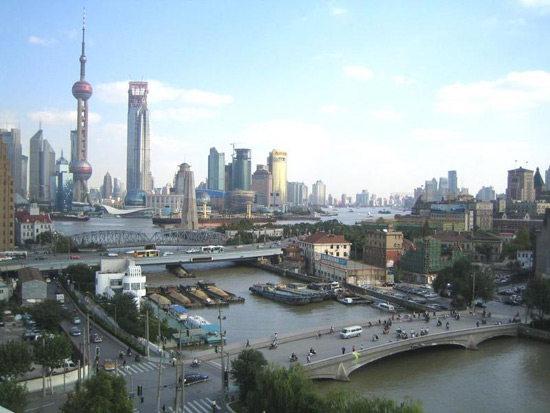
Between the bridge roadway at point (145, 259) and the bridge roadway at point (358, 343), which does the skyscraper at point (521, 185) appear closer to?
the bridge roadway at point (145, 259)

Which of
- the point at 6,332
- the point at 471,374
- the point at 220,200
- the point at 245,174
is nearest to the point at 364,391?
the point at 471,374

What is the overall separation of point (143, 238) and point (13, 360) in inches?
1366

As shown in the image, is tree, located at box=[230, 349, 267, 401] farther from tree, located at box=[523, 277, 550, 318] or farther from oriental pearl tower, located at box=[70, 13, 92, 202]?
oriental pearl tower, located at box=[70, 13, 92, 202]

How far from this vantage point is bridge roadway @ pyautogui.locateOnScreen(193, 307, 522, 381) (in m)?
13.3

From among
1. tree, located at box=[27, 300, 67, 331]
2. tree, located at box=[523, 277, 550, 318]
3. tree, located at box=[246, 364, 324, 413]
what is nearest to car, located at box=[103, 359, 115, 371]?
tree, located at box=[27, 300, 67, 331]

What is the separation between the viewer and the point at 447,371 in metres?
14.6

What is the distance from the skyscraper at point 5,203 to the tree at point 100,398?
1102 inches

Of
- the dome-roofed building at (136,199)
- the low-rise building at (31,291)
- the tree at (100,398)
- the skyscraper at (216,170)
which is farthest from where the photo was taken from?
the skyscraper at (216,170)

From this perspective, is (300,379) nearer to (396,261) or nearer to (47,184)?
(396,261)

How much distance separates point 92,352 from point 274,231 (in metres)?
46.3

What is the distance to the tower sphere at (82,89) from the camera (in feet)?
390

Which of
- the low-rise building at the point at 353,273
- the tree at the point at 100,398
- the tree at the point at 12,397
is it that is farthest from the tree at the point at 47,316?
the low-rise building at the point at 353,273

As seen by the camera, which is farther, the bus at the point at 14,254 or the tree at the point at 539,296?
the bus at the point at 14,254

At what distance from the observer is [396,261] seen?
3028cm
